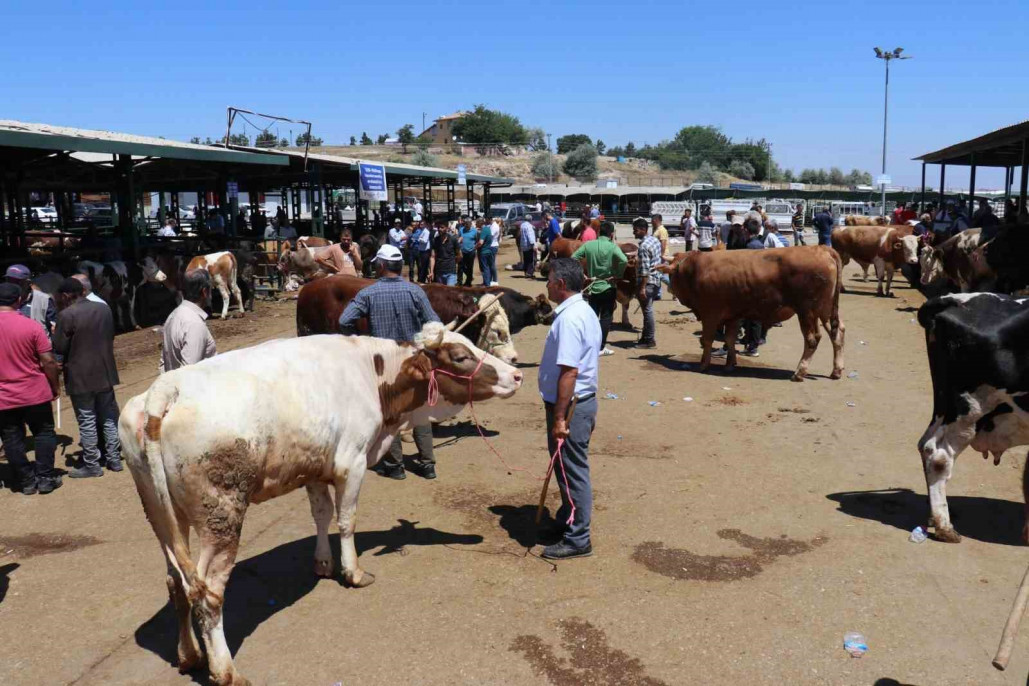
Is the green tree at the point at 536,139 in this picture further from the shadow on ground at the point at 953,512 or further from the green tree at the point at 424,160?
the shadow on ground at the point at 953,512

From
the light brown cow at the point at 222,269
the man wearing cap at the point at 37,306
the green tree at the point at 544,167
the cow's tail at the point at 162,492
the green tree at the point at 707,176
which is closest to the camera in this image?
the cow's tail at the point at 162,492

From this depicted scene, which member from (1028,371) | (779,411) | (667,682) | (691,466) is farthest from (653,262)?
(667,682)

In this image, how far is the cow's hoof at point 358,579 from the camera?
534 centimetres

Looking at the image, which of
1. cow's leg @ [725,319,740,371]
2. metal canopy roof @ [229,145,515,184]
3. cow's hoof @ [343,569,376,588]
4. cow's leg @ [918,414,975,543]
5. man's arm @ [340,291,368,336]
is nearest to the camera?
cow's hoof @ [343,569,376,588]

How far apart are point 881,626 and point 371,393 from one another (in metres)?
3.32

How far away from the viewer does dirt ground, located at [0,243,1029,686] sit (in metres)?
4.50

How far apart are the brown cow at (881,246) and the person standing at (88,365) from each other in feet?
58.7

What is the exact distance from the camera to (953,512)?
652cm

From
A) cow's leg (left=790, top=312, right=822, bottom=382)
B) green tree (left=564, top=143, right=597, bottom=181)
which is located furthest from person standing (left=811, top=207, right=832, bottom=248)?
green tree (left=564, top=143, right=597, bottom=181)

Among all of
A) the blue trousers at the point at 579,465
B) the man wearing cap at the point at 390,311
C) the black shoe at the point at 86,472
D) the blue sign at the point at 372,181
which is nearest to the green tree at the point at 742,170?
the blue sign at the point at 372,181

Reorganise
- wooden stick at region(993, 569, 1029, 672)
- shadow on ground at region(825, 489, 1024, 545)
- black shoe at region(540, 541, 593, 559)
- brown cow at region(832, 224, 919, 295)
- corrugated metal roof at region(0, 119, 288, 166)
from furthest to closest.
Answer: brown cow at region(832, 224, 919, 295), corrugated metal roof at region(0, 119, 288, 166), shadow on ground at region(825, 489, 1024, 545), black shoe at region(540, 541, 593, 559), wooden stick at region(993, 569, 1029, 672)

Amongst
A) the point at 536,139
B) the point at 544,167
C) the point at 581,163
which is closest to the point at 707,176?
the point at 581,163

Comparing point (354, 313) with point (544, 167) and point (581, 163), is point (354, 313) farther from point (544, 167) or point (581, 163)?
point (581, 163)

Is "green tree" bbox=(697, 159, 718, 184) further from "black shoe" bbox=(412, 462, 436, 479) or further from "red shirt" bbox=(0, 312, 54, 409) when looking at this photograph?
"red shirt" bbox=(0, 312, 54, 409)
